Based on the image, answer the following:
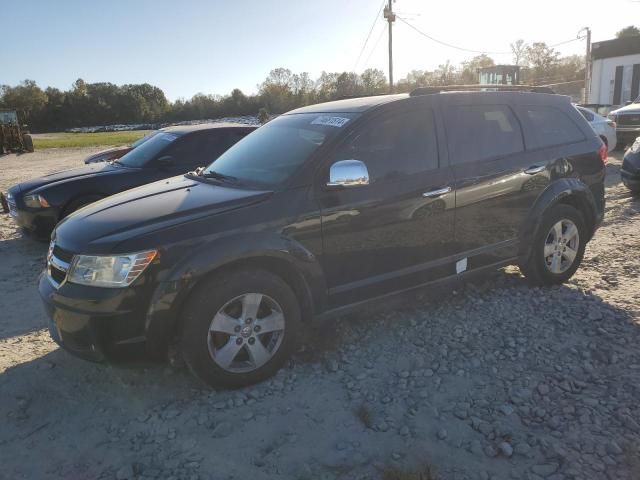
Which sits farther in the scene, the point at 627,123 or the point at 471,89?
the point at 627,123

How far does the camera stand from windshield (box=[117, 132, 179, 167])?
7.60 meters

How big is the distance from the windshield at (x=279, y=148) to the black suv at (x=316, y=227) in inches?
0.7

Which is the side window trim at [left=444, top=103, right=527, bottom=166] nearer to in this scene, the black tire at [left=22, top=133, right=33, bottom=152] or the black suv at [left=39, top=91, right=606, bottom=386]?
the black suv at [left=39, top=91, right=606, bottom=386]

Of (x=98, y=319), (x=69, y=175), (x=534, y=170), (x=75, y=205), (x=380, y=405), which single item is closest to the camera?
(x=98, y=319)

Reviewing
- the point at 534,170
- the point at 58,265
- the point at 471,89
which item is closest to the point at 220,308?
the point at 58,265

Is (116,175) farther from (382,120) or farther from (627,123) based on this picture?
(627,123)

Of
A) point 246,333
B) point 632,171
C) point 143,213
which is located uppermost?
point 143,213

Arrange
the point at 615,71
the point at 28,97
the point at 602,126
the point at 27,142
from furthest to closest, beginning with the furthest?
1. the point at 28,97
2. the point at 615,71
3. the point at 27,142
4. the point at 602,126

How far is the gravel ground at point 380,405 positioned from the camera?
8.68 feet

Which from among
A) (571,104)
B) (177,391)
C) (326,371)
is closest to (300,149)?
(326,371)

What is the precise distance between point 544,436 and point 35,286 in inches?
207

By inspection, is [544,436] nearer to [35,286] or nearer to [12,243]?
[35,286]

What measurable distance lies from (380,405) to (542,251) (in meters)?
2.46

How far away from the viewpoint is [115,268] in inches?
118
